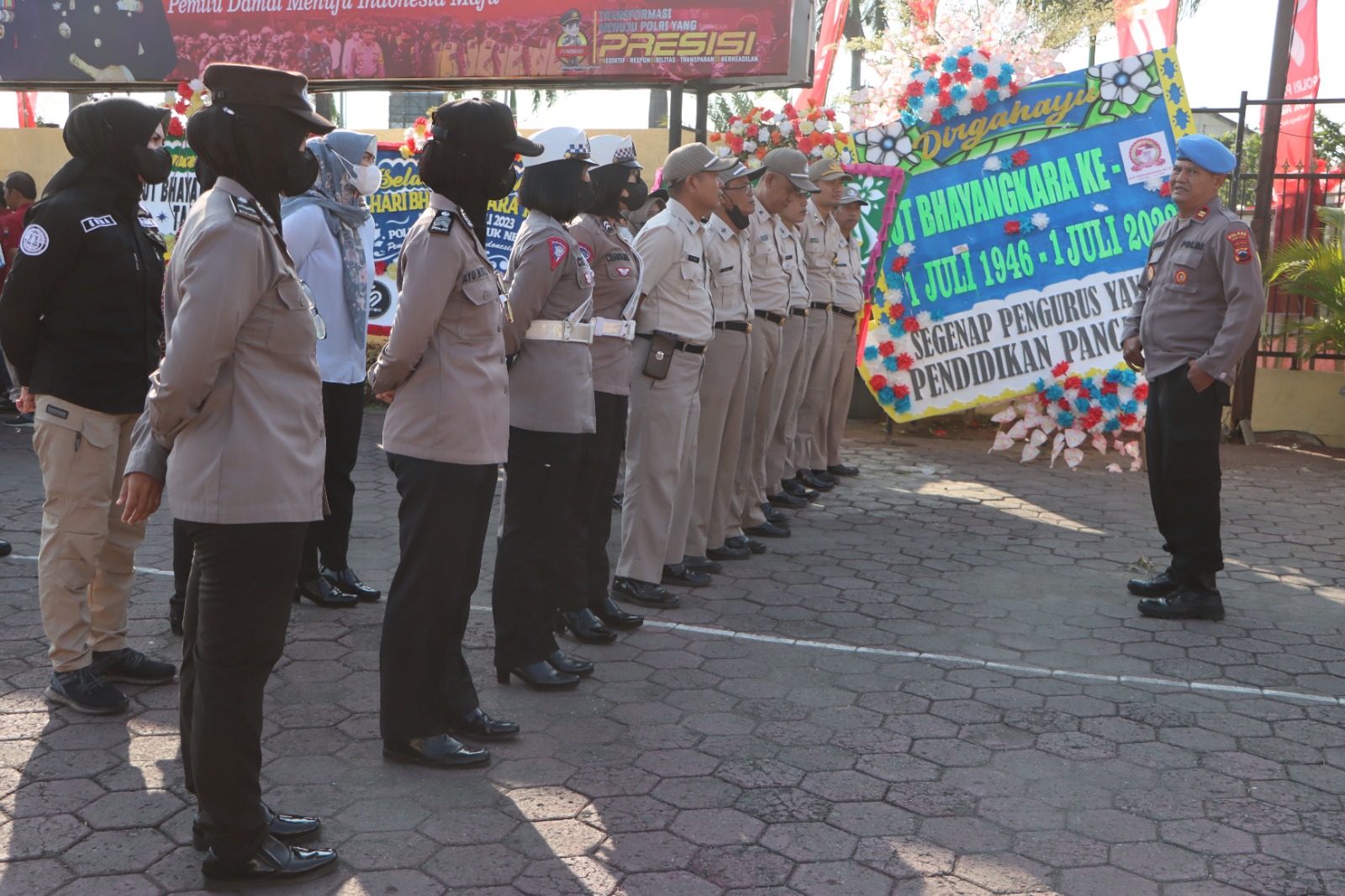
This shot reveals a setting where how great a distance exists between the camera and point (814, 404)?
816cm

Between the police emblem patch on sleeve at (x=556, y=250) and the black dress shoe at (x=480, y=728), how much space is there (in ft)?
4.86

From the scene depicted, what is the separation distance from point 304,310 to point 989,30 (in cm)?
853

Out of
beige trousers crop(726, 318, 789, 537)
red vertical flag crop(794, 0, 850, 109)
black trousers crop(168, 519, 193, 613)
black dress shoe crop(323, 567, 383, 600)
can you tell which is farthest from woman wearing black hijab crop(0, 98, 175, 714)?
red vertical flag crop(794, 0, 850, 109)

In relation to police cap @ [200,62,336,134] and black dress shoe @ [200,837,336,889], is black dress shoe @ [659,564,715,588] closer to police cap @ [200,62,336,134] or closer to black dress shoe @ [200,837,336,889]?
black dress shoe @ [200,837,336,889]

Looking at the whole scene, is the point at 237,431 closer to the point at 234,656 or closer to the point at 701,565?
the point at 234,656

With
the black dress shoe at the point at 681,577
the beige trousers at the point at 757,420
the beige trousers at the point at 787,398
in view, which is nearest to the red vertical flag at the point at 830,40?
the beige trousers at the point at 787,398

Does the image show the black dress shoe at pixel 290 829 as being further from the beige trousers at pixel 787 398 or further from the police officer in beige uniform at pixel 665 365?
the beige trousers at pixel 787 398

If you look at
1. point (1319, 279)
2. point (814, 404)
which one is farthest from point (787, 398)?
point (1319, 279)

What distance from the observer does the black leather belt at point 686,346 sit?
17.0ft

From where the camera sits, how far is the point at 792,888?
290cm

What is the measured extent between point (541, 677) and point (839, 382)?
16.6 feet

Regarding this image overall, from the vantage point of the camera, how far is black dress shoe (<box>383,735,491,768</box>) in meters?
3.51

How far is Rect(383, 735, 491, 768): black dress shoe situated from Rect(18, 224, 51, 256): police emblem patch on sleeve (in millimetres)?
1826

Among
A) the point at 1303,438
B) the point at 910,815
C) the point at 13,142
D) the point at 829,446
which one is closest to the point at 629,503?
the point at 910,815
